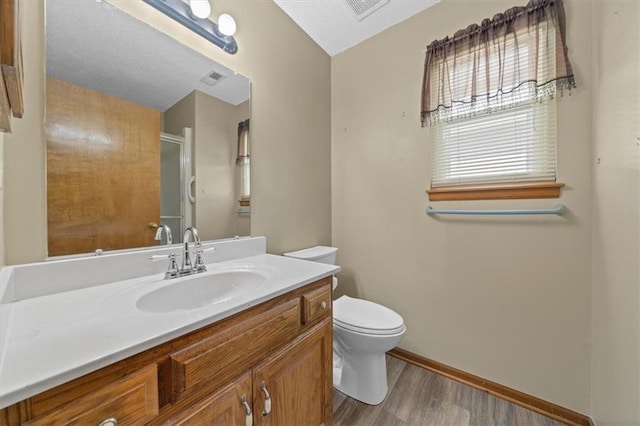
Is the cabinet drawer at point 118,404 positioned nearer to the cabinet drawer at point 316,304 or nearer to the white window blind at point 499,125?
the cabinet drawer at point 316,304

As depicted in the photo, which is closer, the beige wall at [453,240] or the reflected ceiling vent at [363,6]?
the beige wall at [453,240]

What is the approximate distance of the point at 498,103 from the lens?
1399 millimetres

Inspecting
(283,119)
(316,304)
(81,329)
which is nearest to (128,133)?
(81,329)

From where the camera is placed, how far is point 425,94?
1.62 m

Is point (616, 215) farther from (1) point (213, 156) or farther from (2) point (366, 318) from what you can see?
(1) point (213, 156)

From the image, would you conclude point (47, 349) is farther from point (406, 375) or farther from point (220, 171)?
point (406, 375)

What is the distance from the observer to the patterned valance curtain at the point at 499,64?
1.25m

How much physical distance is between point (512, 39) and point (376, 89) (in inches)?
32.2

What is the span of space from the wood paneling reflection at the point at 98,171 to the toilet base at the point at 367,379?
4.16ft

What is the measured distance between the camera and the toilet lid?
1.31 m

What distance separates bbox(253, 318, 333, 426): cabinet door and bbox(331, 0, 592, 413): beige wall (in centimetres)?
90

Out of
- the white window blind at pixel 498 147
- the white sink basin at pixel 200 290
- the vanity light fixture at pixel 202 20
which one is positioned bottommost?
the white sink basin at pixel 200 290

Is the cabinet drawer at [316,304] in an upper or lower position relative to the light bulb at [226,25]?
lower

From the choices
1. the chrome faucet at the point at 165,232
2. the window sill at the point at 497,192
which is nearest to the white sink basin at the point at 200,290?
the chrome faucet at the point at 165,232
